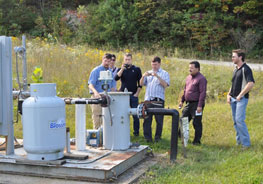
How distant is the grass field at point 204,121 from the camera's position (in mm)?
5145

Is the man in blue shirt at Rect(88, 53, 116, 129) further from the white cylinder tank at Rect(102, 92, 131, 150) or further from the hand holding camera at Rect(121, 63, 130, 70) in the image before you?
the white cylinder tank at Rect(102, 92, 131, 150)

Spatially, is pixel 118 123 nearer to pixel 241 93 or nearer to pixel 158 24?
pixel 241 93

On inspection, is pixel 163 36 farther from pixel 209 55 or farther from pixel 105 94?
pixel 105 94

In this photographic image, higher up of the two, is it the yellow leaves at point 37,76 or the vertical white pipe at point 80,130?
the yellow leaves at point 37,76

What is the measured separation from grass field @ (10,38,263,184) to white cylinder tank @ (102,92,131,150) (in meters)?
0.69

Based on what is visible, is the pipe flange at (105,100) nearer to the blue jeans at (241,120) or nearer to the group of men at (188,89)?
the group of men at (188,89)

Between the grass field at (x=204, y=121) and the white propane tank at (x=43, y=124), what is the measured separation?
1.28m

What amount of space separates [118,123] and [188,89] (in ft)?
6.81

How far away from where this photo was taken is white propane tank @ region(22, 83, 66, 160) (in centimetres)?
483

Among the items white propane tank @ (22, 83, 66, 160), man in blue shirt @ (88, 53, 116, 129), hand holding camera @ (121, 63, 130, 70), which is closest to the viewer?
white propane tank @ (22, 83, 66, 160)

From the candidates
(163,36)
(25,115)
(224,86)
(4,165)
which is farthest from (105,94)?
(163,36)

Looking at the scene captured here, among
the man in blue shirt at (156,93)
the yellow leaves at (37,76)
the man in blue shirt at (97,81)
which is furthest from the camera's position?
the man in blue shirt at (156,93)

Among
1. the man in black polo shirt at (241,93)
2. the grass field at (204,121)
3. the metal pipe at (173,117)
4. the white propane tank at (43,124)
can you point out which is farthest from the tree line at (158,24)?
the white propane tank at (43,124)

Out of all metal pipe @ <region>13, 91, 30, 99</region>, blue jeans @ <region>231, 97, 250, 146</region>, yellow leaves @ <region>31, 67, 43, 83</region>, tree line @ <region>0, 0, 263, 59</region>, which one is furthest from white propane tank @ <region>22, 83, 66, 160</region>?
tree line @ <region>0, 0, 263, 59</region>
